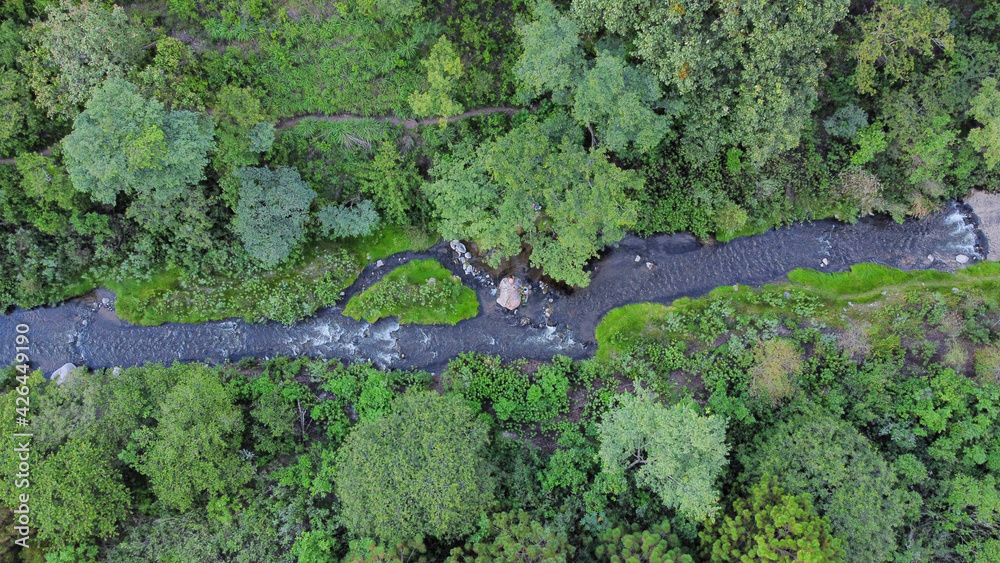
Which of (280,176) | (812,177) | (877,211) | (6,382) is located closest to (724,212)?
(812,177)

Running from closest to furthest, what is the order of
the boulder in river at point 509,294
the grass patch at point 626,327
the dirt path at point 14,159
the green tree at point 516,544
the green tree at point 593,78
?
the green tree at point 516,544, the green tree at point 593,78, the dirt path at point 14,159, the grass patch at point 626,327, the boulder in river at point 509,294

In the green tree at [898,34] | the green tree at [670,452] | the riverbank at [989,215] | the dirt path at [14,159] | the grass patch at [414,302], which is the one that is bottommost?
the green tree at [670,452]

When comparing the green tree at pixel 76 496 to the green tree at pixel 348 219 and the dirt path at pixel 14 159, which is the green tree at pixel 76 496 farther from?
the green tree at pixel 348 219

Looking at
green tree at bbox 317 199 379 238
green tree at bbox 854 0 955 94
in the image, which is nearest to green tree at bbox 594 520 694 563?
green tree at bbox 317 199 379 238

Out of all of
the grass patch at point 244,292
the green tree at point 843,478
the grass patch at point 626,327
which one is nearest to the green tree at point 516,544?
the green tree at point 843,478

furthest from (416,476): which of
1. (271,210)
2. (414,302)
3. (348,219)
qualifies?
(271,210)

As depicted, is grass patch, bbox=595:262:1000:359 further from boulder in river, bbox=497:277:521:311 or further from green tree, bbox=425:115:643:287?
boulder in river, bbox=497:277:521:311

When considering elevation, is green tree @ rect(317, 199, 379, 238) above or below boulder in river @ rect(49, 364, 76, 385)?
above

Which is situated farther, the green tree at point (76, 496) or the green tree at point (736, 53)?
the green tree at point (736, 53)
